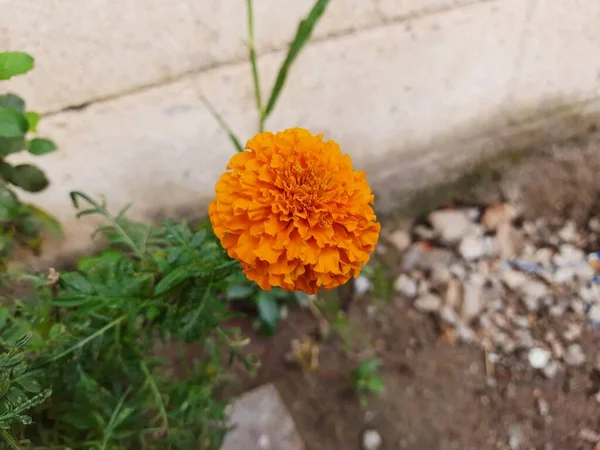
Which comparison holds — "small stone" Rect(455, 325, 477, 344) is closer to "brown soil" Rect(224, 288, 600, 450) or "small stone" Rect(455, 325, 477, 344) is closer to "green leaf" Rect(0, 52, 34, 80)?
"brown soil" Rect(224, 288, 600, 450)

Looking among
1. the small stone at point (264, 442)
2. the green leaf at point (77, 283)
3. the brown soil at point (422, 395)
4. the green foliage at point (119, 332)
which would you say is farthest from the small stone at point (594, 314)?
the green leaf at point (77, 283)

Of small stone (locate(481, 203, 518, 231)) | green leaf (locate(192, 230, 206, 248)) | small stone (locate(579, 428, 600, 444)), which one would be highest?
green leaf (locate(192, 230, 206, 248))

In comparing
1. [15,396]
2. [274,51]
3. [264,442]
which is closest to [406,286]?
[264,442]

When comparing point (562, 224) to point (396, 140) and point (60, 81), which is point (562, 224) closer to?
point (396, 140)

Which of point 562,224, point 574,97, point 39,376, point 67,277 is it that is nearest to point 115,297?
point 67,277

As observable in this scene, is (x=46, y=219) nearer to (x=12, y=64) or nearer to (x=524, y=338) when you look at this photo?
(x=12, y=64)

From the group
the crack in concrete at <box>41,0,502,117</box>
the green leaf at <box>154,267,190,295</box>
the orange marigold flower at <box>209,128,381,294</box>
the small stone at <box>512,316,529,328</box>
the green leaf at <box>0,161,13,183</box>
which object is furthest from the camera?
the small stone at <box>512,316,529,328</box>

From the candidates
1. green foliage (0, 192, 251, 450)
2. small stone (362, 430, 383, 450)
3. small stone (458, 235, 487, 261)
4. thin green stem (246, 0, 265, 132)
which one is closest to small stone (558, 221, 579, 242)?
small stone (458, 235, 487, 261)
